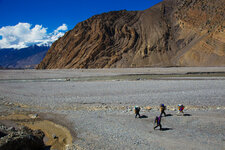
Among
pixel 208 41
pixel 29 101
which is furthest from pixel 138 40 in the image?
pixel 29 101

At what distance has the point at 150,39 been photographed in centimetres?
6175

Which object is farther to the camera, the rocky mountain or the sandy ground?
the rocky mountain

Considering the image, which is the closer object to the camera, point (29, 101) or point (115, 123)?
point (115, 123)

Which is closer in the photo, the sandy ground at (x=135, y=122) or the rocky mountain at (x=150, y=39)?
the sandy ground at (x=135, y=122)

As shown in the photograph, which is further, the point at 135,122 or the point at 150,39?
the point at 150,39

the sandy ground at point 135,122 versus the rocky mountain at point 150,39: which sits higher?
the rocky mountain at point 150,39

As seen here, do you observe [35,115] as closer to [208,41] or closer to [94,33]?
[208,41]

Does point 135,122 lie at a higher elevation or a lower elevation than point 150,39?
lower

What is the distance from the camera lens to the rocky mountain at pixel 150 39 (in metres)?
50.5

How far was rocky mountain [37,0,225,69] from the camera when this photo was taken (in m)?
50.5

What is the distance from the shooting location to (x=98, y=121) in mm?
9289

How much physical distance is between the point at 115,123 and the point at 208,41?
1927 inches

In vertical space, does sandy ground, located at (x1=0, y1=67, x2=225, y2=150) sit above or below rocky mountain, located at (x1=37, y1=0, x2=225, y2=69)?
below

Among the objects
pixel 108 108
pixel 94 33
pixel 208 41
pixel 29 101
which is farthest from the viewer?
pixel 94 33
